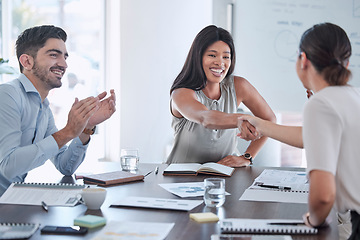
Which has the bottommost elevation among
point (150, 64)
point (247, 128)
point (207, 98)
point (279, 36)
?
point (247, 128)

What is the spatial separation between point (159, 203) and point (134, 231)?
12.4 inches

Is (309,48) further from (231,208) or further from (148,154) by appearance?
(148,154)

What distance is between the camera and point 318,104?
124cm

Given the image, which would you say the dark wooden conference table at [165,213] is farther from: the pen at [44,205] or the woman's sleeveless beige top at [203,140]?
the woman's sleeveless beige top at [203,140]

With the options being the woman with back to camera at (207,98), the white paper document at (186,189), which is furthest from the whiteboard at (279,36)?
the white paper document at (186,189)

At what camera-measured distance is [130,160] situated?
7.20 ft

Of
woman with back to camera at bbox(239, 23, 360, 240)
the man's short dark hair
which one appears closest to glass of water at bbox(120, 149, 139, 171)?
the man's short dark hair

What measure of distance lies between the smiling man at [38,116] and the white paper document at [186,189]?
451 millimetres

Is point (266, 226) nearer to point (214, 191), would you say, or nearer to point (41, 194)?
point (214, 191)

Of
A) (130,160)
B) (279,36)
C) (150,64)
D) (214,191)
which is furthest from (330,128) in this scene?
(150,64)

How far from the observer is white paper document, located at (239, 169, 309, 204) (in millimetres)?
1690

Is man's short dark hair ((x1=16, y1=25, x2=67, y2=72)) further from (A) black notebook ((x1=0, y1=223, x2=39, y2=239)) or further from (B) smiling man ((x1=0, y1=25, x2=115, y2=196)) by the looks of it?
(A) black notebook ((x1=0, y1=223, x2=39, y2=239))

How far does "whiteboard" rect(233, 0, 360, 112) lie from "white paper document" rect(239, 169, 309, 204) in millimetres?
1796

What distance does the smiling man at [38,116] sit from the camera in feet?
6.26
